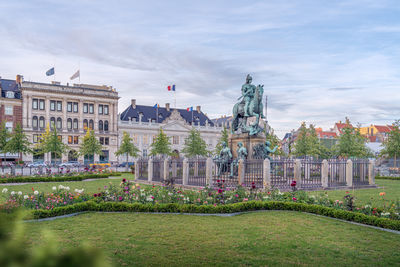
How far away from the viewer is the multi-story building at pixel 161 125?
2904 inches

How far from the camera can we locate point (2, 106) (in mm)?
62062

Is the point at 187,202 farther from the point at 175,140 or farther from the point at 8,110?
the point at 175,140

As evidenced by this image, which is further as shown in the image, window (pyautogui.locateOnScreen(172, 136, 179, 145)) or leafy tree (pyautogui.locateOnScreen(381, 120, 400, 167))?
window (pyautogui.locateOnScreen(172, 136, 179, 145))

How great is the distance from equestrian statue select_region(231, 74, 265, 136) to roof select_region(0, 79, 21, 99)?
5660cm

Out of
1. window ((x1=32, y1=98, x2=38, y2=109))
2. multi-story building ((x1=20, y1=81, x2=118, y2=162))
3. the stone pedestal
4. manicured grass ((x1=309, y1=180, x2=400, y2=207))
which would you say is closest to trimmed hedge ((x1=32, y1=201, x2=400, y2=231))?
manicured grass ((x1=309, y1=180, x2=400, y2=207))

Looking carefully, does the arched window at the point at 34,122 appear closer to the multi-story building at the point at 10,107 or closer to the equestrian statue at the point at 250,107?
the multi-story building at the point at 10,107

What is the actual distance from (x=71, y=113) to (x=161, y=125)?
19.2m

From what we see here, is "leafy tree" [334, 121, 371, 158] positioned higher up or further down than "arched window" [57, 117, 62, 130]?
further down

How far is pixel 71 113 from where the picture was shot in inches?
2717

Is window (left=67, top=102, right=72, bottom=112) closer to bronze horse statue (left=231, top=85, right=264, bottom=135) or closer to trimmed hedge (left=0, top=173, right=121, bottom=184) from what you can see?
trimmed hedge (left=0, top=173, right=121, bottom=184)

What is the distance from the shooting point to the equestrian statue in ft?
71.0

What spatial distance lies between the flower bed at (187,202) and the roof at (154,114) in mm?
61849

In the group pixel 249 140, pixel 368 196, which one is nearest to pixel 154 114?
pixel 249 140

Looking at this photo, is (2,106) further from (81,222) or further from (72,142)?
(81,222)
